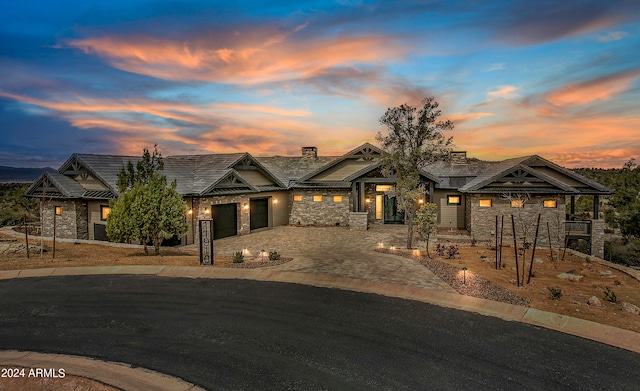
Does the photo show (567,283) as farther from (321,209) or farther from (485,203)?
(321,209)

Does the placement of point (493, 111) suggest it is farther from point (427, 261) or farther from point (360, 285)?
point (360, 285)

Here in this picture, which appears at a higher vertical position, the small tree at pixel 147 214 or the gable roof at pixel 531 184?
the gable roof at pixel 531 184

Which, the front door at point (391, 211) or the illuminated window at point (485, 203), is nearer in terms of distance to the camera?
the illuminated window at point (485, 203)

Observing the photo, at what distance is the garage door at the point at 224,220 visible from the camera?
22016 mm

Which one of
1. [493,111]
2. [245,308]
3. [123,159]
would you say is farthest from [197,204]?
[493,111]

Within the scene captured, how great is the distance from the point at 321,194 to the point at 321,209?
1.24 meters

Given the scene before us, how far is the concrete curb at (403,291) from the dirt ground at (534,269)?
608 mm

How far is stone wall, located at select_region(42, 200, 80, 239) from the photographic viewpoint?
72.1 feet

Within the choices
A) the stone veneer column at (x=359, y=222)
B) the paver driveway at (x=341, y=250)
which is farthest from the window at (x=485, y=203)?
the stone veneer column at (x=359, y=222)

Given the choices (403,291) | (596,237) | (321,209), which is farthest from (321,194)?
(596,237)

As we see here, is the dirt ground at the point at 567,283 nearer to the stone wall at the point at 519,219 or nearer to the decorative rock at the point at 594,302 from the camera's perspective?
the decorative rock at the point at 594,302

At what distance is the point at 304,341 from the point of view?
7.32 meters

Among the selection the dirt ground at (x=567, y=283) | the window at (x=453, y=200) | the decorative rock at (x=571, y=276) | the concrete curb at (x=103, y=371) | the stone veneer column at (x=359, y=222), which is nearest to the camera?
the concrete curb at (x=103, y=371)

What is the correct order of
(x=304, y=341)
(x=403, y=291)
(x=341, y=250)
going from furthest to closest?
(x=341, y=250) → (x=403, y=291) → (x=304, y=341)
